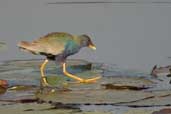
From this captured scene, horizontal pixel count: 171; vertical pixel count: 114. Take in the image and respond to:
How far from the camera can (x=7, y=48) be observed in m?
3.58

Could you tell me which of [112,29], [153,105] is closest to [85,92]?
[153,105]

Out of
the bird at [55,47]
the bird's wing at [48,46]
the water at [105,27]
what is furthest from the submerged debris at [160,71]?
the bird's wing at [48,46]

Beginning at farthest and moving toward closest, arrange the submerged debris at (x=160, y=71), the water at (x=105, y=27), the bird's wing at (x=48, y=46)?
1. the water at (x=105, y=27)
2. the submerged debris at (x=160, y=71)
3. the bird's wing at (x=48, y=46)

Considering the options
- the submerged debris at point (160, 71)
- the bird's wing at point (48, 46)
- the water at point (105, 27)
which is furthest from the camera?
the water at point (105, 27)

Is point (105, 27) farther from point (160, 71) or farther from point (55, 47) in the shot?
point (55, 47)

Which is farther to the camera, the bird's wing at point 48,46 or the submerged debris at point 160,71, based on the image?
the submerged debris at point 160,71

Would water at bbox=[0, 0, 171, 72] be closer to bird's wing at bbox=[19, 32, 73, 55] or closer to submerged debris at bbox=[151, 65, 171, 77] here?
submerged debris at bbox=[151, 65, 171, 77]

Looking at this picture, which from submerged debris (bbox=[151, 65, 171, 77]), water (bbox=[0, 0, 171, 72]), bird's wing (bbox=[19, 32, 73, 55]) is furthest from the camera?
water (bbox=[0, 0, 171, 72])

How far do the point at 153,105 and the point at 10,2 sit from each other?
3.18 metres

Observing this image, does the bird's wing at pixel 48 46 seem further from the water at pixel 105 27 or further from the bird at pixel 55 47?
the water at pixel 105 27

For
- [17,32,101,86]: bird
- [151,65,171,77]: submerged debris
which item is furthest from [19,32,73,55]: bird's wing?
[151,65,171,77]: submerged debris

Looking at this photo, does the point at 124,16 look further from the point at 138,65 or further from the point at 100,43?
the point at 138,65

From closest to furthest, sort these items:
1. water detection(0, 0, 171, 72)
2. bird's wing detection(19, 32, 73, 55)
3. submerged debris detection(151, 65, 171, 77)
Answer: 1. bird's wing detection(19, 32, 73, 55)
2. submerged debris detection(151, 65, 171, 77)
3. water detection(0, 0, 171, 72)

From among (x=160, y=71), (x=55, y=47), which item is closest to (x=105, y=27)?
(x=160, y=71)
